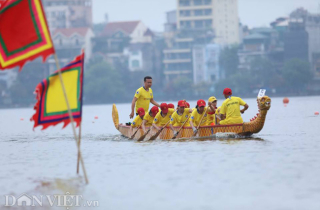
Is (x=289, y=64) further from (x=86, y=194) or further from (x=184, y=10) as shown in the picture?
(x=86, y=194)

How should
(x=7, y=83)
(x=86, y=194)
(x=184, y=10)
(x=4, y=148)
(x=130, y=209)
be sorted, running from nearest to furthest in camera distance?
(x=130, y=209) → (x=86, y=194) → (x=4, y=148) → (x=7, y=83) → (x=184, y=10)

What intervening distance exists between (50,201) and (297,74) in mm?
131452

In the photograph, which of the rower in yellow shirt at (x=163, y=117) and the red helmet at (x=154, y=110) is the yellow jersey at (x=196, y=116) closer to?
the rower in yellow shirt at (x=163, y=117)

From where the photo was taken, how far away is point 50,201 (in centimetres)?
1659

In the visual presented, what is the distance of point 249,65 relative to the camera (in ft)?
529

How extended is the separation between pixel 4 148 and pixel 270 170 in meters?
14.8

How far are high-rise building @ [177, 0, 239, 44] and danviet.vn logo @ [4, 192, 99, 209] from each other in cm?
16703

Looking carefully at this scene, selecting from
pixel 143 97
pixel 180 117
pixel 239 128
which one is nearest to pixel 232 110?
pixel 239 128

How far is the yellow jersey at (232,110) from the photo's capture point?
2741 cm

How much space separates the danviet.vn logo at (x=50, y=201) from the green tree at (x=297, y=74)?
13055 cm

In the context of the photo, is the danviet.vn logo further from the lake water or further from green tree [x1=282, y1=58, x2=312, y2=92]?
green tree [x1=282, y1=58, x2=312, y2=92]

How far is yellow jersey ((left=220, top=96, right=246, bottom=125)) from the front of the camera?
27406 millimetres

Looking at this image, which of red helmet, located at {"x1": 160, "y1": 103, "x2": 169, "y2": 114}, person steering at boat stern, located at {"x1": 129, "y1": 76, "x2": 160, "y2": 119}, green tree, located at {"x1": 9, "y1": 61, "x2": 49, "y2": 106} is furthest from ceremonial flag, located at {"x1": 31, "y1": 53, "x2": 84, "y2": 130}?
green tree, located at {"x1": 9, "y1": 61, "x2": 49, "y2": 106}

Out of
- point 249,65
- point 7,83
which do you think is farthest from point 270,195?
point 7,83
